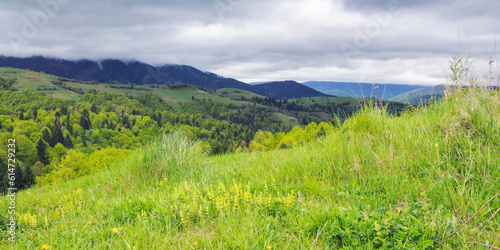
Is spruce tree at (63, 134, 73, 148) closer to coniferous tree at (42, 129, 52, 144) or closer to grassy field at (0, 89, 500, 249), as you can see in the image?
coniferous tree at (42, 129, 52, 144)

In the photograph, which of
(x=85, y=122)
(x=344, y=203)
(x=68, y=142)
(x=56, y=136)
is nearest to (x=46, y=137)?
(x=56, y=136)

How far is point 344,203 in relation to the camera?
3.97m

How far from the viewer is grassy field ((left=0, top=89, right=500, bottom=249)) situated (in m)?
3.14

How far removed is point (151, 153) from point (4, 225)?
3182 millimetres

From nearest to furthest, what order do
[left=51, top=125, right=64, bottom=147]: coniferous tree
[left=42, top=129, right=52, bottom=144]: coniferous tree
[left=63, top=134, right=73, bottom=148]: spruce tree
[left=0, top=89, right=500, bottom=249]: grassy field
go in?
[left=0, top=89, right=500, bottom=249]: grassy field
[left=42, top=129, right=52, bottom=144]: coniferous tree
[left=51, top=125, right=64, bottom=147]: coniferous tree
[left=63, top=134, right=73, bottom=148]: spruce tree

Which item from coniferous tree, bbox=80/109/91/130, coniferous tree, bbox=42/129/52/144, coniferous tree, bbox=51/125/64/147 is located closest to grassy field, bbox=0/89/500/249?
coniferous tree, bbox=42/129/52/144

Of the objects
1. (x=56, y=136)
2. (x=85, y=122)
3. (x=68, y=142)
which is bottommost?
(x=68, y=142)

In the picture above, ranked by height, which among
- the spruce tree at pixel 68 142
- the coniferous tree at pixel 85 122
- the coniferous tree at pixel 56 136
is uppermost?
the coniferous tree at pixel 85 122

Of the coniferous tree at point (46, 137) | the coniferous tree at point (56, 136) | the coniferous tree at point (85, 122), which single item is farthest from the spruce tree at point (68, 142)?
the coniferous tree at point (85, 122)

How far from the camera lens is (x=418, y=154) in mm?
4668

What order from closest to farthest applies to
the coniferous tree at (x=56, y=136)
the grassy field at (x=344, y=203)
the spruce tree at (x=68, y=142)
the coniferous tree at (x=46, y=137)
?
the grassy field at (x=344, y=203)
the coniferous tree at (x=46, y=137)
the coniferous tree at (x=56, y=136)
the spruce tree at (x=68, y=142)

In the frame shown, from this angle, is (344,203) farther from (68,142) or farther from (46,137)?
(68,142)

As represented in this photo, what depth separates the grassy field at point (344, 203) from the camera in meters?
3.14

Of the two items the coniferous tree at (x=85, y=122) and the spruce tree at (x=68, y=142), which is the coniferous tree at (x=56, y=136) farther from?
the coniferous tree at (x=85, y=122)
